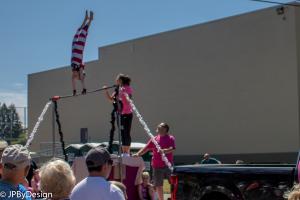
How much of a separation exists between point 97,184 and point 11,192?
29.8 inches

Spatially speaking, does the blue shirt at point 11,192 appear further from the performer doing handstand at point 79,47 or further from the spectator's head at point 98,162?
the performer doing handstand at point 79,47

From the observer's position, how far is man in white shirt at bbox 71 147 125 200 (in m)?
4.71

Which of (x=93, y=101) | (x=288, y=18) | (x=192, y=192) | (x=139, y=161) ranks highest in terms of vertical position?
(x=288, y=18)

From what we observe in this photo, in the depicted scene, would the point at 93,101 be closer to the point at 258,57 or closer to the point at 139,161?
the point at 258,57

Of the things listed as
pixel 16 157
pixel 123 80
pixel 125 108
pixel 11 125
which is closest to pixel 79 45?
pixel 123 80

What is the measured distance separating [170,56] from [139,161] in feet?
91.1

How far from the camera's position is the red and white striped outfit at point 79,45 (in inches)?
469

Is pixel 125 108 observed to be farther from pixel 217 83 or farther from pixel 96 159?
pixel 217 83

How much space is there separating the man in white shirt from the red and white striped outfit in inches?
285

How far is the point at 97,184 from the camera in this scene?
4.75 meters

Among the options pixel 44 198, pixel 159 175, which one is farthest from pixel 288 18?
pixel 44 198

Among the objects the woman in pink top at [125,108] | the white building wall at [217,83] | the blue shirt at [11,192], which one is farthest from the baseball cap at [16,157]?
the white building wall at [217,83]

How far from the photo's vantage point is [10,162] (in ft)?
14.5

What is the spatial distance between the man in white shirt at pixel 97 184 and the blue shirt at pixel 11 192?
0.50 m
